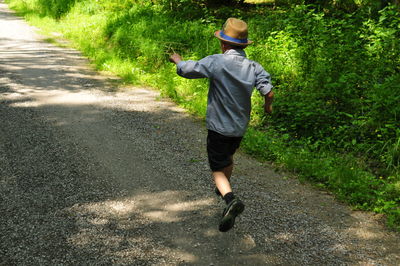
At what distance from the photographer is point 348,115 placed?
6.73m

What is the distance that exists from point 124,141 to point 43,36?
11.9 m

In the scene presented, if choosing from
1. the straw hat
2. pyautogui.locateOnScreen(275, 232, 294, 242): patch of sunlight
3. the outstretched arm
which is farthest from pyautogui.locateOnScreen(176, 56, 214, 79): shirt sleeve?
pyautogui.locateOnScreen(275, 232, 294, 242): patch of sunlight

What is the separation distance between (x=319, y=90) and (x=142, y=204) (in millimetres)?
4271

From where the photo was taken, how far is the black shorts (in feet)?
14.1

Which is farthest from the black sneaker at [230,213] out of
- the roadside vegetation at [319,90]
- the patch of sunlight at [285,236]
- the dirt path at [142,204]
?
the roadside vegetation at [319,90]

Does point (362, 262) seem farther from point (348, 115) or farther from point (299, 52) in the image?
point (299, 52)

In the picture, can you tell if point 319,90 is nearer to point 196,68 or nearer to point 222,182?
point 222,182

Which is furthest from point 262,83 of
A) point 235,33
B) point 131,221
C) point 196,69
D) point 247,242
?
point 131,221

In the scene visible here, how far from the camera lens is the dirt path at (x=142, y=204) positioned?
4.05 m

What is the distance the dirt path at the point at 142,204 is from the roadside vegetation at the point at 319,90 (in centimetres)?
50

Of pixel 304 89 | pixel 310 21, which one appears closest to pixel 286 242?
pixel 304 89

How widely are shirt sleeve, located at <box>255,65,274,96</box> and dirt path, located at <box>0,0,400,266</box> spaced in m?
1.47

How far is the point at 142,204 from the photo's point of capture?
4973 millimetres

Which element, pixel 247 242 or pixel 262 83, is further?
pixel 247 242
